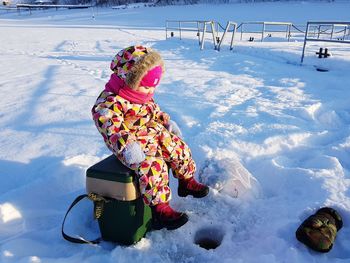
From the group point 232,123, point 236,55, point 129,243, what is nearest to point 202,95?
point 232,123

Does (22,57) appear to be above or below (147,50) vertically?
below

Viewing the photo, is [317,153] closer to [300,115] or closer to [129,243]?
[300,115]

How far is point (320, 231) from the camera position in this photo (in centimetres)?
172

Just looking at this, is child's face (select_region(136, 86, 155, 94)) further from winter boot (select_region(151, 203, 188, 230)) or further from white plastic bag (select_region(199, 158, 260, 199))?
white plastic bag (select_region(199, 158, 260, 199))

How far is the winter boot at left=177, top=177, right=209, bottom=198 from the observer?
7.29ft

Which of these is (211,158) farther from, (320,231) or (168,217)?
A: (320,231)

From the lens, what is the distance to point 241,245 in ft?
6.10

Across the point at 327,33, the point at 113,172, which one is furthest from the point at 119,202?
the point at 327,33

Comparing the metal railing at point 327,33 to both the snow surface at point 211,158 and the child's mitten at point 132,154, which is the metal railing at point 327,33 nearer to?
the snow surface at point 211,158

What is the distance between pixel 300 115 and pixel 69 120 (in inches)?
101

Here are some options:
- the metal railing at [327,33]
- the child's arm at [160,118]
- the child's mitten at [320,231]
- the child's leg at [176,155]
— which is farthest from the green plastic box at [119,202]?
the metal railing at [327,33]

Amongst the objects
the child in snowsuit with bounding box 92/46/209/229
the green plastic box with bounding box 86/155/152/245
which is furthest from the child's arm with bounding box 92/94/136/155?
the green plastic box with bounding box 86/155/152/245

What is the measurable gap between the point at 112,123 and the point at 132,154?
0.72 feet

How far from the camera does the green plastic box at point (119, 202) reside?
1.73 m
